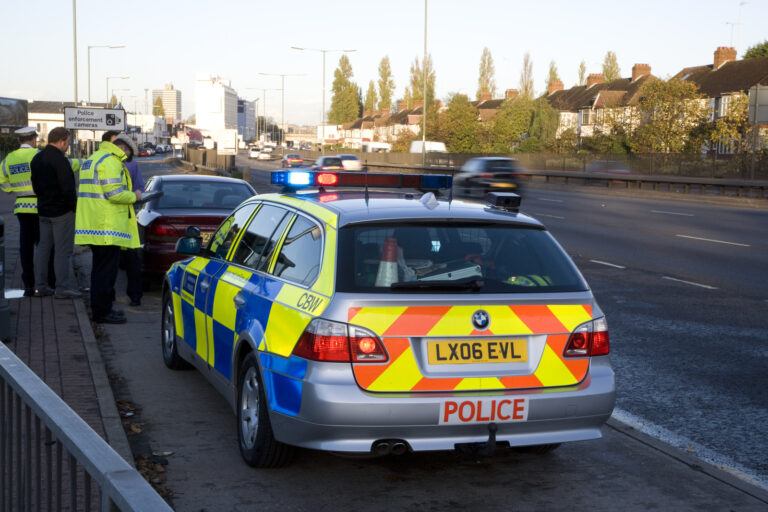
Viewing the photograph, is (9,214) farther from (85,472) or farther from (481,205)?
(85,472)

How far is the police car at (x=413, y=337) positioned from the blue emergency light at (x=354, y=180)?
1.43ft

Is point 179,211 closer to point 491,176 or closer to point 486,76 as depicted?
point 491,176

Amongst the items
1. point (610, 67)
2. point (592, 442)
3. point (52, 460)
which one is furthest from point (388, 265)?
point (610, 67)

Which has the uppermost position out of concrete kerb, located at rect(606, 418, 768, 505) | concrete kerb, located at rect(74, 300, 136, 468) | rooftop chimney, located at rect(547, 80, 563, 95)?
rooftop chimney, located at rect(547, 80, 563, 95)

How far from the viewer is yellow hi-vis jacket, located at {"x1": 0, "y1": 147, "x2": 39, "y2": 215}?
34.5 feet

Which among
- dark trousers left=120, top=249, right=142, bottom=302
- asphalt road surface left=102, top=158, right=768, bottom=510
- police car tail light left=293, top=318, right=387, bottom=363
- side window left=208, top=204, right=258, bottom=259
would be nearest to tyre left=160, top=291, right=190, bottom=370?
asphalt road surface left=102, top=158, right=768, bottom=510

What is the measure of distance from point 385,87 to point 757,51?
248ft

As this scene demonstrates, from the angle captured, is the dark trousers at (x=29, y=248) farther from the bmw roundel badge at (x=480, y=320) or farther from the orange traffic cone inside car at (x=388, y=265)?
the bmw roundel badge at (x=480, y=320)

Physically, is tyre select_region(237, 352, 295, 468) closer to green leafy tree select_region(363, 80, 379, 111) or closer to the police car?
the police car

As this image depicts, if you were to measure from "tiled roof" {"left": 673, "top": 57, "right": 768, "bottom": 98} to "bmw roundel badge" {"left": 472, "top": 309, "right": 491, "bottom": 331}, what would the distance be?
70917mm

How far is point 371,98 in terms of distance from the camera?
6132 inches

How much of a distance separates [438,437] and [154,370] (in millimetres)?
3606

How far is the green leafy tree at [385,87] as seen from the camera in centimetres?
15050

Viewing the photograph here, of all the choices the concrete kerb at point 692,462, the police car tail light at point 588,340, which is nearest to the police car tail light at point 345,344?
the police car tail light at point 588,340
